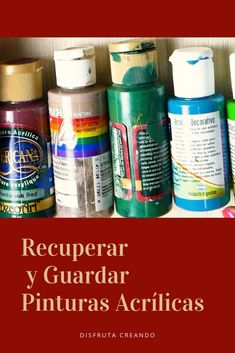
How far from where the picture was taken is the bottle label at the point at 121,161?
59cm

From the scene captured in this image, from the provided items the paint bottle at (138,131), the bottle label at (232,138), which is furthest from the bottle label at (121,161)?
the bottle label at (232,138)

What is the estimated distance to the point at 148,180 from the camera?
0.59 meters

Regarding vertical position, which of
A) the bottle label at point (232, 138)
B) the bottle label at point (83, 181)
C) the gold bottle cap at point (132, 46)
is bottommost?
the bottle label at point (83, 181)

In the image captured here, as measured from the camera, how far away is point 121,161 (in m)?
0.59

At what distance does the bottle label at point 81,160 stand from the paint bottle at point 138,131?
1cm

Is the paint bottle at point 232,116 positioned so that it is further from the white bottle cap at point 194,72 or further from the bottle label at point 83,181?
the bottle label at point 83,181

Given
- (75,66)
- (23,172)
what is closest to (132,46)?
(75,66)

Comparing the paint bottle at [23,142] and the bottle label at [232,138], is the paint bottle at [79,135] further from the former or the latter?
the bottle label at [232,138]

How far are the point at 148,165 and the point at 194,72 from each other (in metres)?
0.10

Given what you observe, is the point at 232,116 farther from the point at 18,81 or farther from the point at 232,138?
the point at 18,81

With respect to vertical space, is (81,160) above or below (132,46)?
below


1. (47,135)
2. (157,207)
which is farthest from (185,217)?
(47,135)

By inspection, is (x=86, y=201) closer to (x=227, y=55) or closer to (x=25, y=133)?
(x=25, y=133)

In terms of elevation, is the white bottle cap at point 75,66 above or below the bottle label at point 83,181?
above
